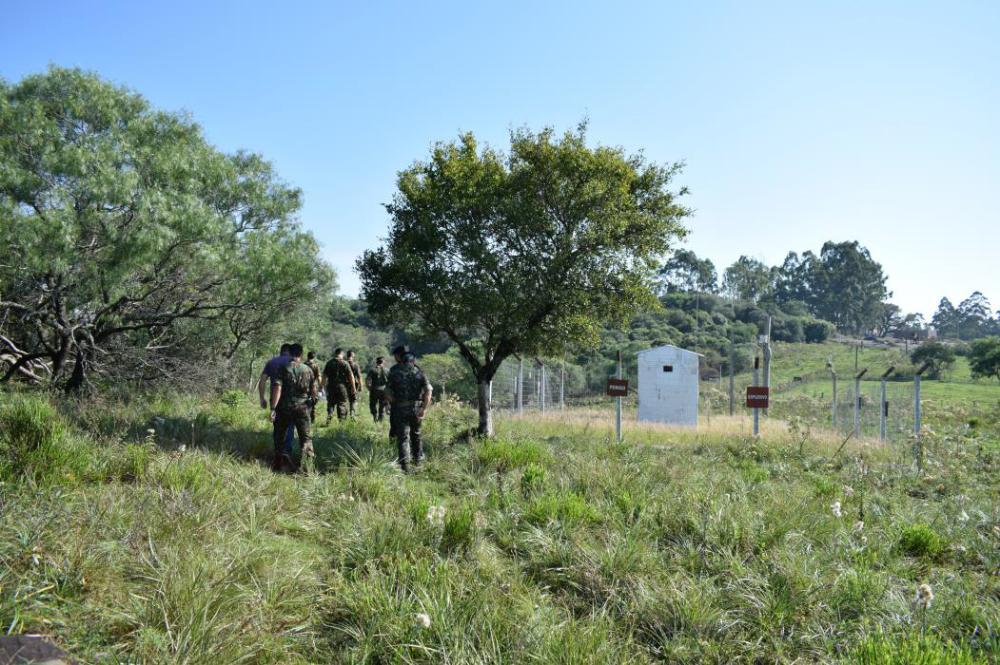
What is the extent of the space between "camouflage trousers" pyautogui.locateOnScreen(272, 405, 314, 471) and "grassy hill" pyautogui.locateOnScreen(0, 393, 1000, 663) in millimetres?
413

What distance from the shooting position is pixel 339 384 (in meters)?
12.4

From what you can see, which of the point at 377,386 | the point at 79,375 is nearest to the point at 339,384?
the point at 377,386

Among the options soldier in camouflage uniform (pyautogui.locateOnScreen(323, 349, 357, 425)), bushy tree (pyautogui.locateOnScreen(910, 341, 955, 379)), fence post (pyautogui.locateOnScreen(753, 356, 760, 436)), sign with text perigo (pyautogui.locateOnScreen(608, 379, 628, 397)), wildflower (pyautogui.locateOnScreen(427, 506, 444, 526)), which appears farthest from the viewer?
bushy tree (pyautogui.locateOnScreen(910, 341, 955, 379))

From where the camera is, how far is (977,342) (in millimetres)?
40000

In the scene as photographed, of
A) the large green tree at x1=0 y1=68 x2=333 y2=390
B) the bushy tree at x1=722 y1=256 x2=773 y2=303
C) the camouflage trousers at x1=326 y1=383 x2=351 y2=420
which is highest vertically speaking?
the bushy tree at x1=722 y1=256 x2=773 y2=303

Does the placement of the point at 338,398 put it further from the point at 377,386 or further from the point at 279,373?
the point at 279,373

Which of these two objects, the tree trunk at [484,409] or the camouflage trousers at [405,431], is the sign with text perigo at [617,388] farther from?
the camouflage trousers at [405,431]

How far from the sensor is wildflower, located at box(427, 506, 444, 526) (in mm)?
4918

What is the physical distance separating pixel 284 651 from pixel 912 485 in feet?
28.6

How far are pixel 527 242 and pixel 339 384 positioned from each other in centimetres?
486

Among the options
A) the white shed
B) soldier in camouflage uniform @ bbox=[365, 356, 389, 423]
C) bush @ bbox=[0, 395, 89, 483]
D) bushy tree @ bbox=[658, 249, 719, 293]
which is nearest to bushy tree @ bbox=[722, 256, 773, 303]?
bushy tree @ bbox=[658, 249, 719, 293]

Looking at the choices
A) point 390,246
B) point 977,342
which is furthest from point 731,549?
point 977,342

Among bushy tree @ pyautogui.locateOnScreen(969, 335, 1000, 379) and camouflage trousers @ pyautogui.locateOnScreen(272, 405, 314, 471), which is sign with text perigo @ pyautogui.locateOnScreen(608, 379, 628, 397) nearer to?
camouflage trousers @ pyautogui.locateOnScreen(272, 405, 314, 471)

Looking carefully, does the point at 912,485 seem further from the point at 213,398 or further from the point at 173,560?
the point at 213,398
